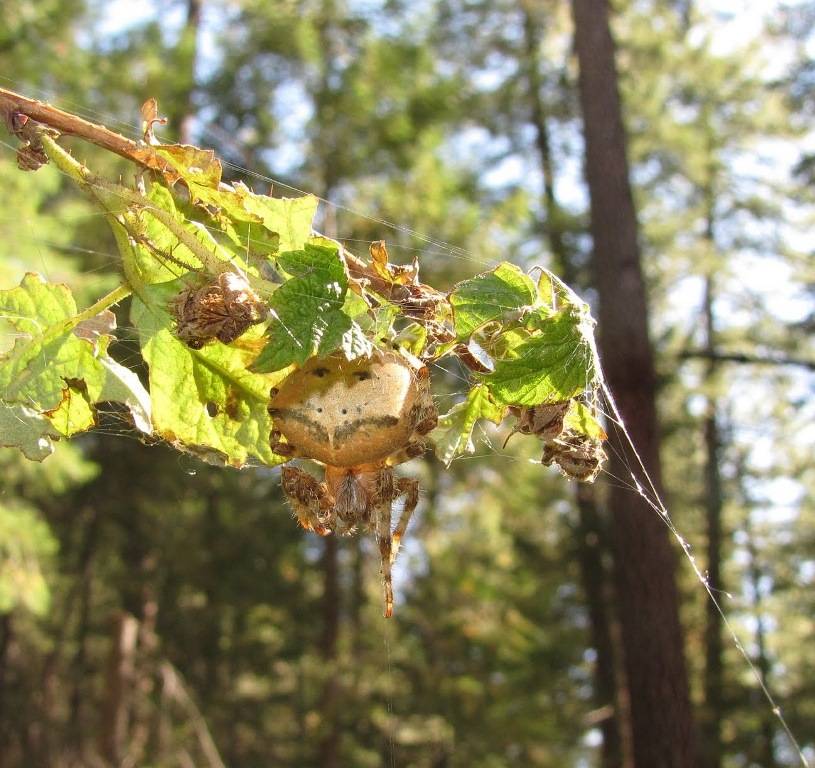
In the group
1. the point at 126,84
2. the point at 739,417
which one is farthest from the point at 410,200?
the point at 739,417

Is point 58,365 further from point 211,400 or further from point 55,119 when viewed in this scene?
point 55,119

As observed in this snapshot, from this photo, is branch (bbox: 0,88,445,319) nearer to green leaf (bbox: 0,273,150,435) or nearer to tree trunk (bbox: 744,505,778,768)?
green leaf (bbox: 0,273,150,435)

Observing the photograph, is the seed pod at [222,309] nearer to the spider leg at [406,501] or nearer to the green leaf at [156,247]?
the green leaf at [156,247]

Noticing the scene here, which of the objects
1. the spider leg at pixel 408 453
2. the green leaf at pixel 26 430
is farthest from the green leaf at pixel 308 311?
the green leaf at pixel 26 430

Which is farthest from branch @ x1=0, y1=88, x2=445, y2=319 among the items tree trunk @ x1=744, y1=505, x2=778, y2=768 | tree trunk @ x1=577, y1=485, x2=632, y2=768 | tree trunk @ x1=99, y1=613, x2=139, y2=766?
tree trunk @ x1=744, y1=505, x2=778, y2=768

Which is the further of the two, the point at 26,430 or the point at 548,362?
the point at 26,430

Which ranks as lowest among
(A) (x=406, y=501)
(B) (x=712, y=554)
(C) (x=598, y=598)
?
(A) (x=406, y=501)

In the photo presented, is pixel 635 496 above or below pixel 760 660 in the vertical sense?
above

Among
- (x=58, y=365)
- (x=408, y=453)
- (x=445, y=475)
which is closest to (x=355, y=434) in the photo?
(x=408, y=453)
